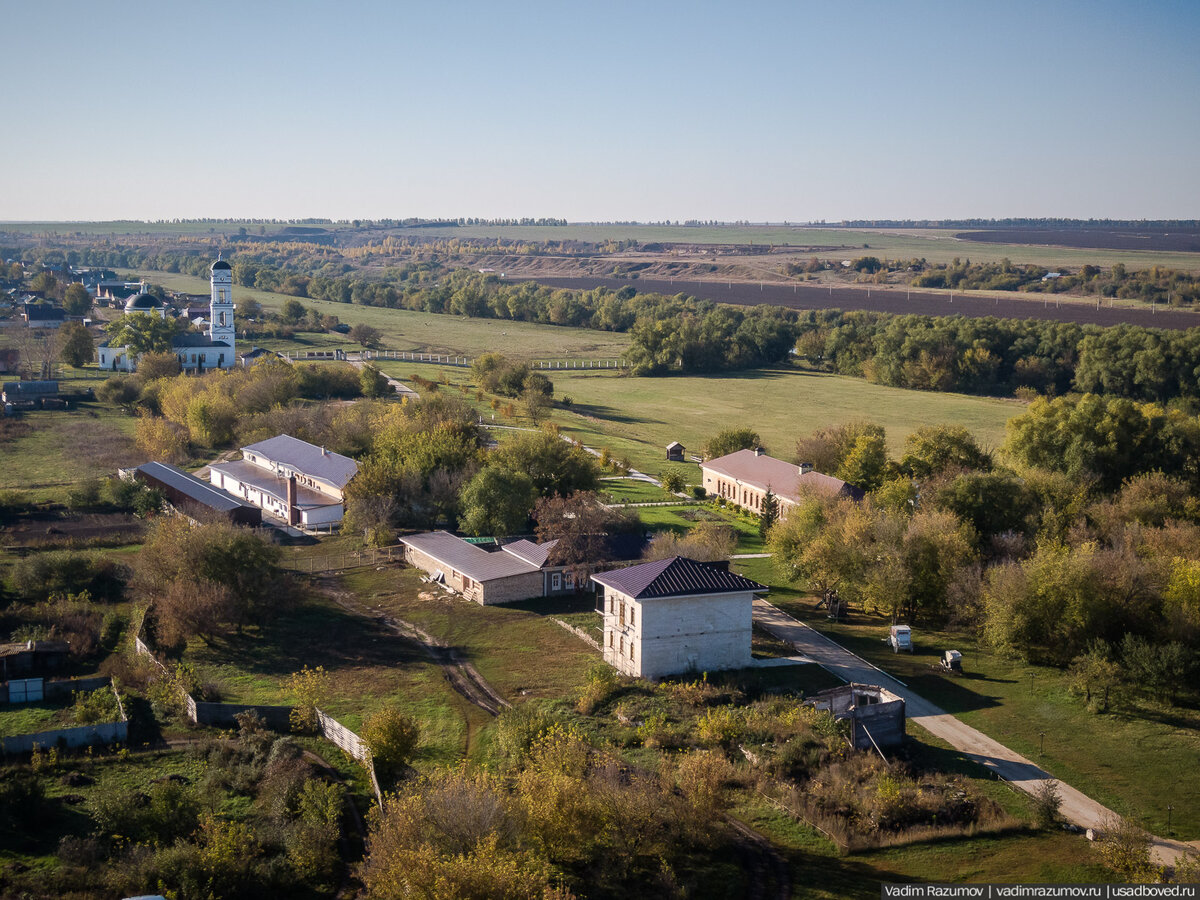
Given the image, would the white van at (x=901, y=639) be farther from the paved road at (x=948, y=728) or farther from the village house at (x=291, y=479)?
the village house at (x=291, y=479)

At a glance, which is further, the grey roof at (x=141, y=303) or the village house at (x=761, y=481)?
the grey roof at (x=141, y=303)

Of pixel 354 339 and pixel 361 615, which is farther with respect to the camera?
pixel 354 339

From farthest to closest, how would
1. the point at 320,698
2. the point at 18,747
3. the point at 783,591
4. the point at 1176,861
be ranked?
the point at 783,591
the point at 320,698
the point at 18,747
the point at 1176,861

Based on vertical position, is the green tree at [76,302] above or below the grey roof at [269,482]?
above

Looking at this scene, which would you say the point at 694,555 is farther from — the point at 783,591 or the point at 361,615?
the point at 361,615

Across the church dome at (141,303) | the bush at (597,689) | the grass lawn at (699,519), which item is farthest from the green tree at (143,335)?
the bush at (597,689)

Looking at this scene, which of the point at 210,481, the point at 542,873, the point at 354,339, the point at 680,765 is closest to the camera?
the point at 542,873

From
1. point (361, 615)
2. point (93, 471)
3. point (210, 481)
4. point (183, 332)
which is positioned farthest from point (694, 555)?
point (183, 332)

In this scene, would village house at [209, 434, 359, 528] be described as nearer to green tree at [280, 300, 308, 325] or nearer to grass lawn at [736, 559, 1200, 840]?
grass lawn at [736, 559, 1200, 840]
